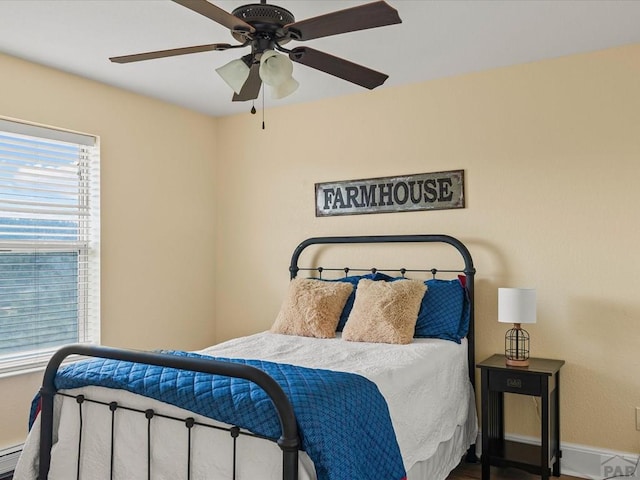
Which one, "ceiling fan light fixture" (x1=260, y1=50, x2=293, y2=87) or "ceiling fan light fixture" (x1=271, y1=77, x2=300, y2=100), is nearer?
"ceiling fan light fixture" (x1=260, y1=50, x2=293, y2=87)

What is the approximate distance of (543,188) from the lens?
133 inches

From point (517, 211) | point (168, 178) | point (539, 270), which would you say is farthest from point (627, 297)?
point (168, 178)

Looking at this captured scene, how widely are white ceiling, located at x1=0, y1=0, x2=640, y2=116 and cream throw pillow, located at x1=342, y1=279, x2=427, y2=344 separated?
1378 mm

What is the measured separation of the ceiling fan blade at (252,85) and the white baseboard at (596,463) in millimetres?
2657

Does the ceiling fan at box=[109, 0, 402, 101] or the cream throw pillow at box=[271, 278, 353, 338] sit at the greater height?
the ceiling fan at box=[109, 0, 402, 101]

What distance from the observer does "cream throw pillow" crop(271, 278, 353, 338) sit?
137 inches

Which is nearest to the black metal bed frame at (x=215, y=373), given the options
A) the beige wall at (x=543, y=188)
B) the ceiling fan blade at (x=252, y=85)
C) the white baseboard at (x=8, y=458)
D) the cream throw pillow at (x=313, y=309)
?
the beige wall at (x=543, y=188)

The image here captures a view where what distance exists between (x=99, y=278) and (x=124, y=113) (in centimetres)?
118

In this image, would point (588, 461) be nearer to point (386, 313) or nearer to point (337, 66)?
point (386, 313)

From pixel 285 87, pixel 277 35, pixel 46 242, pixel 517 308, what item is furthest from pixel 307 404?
pixel 46 242

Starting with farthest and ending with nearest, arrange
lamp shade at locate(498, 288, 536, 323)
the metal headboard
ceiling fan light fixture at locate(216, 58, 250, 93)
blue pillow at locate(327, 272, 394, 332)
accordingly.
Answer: blue pillow at locate(327, 272, 394, 332) < the metal headboard < lamp shade at locate(498, 288, 536, 323) < ceiling fan light fixture at locate(216, 58, 250, 93)

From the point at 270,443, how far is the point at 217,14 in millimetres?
1486

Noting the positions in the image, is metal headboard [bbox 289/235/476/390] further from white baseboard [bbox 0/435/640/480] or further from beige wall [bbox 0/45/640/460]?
white baseboard [bbox 0/435/640/480]

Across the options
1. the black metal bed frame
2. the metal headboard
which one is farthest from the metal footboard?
the metal headboard
